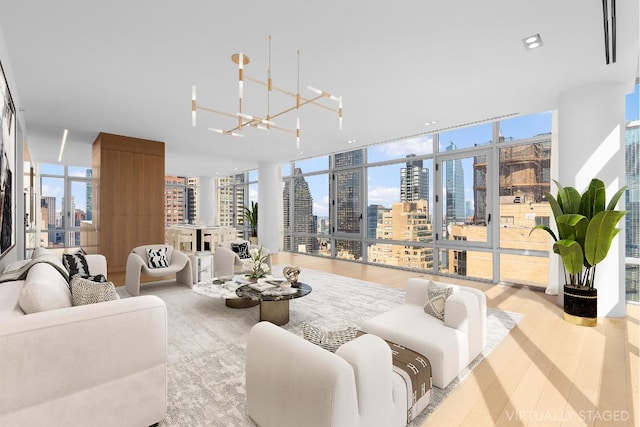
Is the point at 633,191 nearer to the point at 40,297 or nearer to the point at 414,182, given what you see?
the point at 414,182

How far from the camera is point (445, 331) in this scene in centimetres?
240

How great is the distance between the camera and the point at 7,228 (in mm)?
3096

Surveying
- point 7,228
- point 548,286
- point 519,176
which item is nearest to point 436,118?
point 519,176

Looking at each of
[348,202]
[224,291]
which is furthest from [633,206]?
[224,291]

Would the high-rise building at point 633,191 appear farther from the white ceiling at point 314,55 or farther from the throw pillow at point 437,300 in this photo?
the throw pillow at point 437,300

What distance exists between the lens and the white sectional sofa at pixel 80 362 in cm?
149

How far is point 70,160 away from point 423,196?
10172mm

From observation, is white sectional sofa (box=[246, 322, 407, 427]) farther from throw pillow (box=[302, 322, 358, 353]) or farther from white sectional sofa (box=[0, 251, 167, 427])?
white sectional sofa (box=[0, 251, 167, 427])

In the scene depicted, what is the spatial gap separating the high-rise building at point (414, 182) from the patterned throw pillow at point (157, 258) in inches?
194

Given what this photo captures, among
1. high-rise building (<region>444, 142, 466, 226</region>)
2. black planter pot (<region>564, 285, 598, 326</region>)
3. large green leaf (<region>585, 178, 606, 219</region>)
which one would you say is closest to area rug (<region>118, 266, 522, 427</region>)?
black planter pot (<region>564, 285, 598, 326</region>)

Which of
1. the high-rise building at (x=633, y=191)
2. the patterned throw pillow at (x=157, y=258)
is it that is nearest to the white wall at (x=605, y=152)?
the high-rise building at (x=633, y=191)

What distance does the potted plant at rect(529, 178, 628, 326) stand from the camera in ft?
10.8

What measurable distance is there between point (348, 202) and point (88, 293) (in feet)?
21.7

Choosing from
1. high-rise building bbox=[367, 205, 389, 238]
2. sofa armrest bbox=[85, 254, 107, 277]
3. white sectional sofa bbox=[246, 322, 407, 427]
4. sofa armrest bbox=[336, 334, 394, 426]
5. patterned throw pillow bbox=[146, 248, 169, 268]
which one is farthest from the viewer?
high-rise building bbox=[367, 205, 389, 238]
